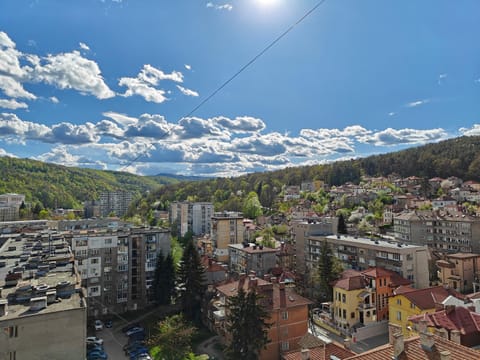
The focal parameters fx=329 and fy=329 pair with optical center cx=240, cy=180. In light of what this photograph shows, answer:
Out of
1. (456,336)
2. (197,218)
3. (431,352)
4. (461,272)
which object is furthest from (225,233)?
(431,352)

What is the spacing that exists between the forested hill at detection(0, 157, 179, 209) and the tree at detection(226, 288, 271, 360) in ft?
379

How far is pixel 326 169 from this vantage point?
131m

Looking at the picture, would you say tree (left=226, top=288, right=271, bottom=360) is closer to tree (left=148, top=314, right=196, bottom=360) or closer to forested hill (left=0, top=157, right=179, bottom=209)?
tree (left=148, top=314, right=196, bottom=360)

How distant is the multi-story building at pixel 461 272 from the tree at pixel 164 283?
3052cm

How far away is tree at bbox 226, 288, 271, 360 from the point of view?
2072 centimetres

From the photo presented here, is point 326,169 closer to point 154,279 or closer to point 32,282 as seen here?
point 154,279

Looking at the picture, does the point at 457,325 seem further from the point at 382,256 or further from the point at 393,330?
the point at 382,256

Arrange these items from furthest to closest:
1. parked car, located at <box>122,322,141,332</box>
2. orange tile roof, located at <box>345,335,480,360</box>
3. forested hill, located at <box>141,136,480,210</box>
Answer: forested hill, located at <box>141,136,480,210</box> < parked car, located at <box>122,322,141,332</box> < orange tile roof, located at <box>345,335,480,360</box>

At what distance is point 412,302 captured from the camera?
23797 millimetres

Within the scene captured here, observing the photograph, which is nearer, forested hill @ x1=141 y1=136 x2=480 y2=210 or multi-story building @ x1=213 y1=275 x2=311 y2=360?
multi-story building @ x1=213 y1=275 x2=311 y2=360

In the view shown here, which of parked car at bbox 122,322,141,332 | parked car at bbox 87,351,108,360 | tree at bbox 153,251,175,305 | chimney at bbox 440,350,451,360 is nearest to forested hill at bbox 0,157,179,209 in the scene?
tree at bbox 153,251,175,305

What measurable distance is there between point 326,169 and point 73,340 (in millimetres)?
125641

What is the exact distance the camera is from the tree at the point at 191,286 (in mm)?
33000

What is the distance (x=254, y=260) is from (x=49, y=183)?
140 metres
